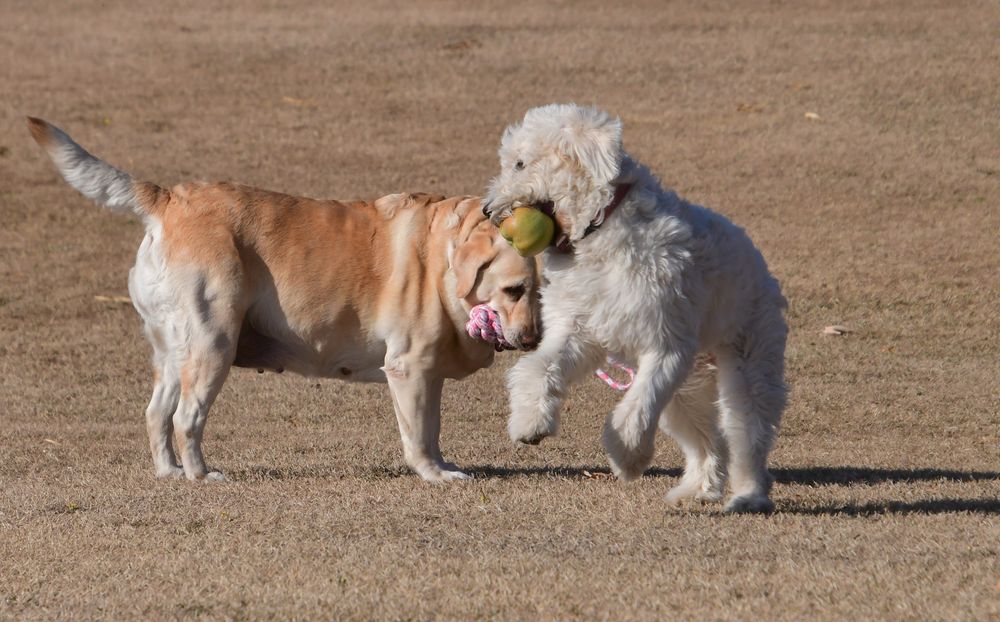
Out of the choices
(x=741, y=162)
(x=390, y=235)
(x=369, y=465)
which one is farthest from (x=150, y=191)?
(x=741, y=162)

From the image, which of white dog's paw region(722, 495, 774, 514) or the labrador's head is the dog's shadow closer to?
white dog's paw region(722, 495, 774, 514)

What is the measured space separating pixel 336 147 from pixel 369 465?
11.3 meters

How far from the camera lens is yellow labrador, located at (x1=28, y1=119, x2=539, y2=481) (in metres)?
7.17

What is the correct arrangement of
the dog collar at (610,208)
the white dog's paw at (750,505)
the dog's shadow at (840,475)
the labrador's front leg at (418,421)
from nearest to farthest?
the dog collar at (610,208)
the white dog's paw at (750,505)
the dog's shadow at (840,475)
the labrador's front leg at (418,421)

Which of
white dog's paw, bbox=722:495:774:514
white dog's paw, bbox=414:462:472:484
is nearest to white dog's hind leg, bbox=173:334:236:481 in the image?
white dog's paw, bbox=414:462:472:484

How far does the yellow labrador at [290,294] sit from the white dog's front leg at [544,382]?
1.43 m

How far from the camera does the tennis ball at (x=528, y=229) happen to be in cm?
562

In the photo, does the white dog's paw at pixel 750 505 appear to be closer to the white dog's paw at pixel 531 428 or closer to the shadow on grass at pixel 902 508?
the shadow on grass at pixel 902 508

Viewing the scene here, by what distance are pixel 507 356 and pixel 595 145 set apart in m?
6.51

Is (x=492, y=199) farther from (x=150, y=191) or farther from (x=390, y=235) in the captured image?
(x=150, y=191)

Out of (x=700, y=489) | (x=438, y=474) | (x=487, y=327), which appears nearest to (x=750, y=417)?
(x=700, y=489)

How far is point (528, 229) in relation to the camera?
5.63m

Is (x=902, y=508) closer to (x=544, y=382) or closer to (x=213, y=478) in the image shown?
(x=544, y=382)

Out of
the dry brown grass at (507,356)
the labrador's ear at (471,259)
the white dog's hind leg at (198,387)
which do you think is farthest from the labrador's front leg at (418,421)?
the white dog's hind leg at (198,387)
